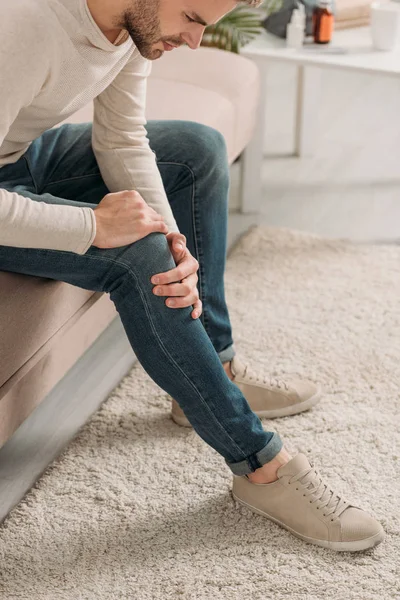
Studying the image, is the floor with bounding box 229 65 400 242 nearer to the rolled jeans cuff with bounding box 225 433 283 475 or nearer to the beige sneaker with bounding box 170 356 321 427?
the beige sneaker with bounding box 170 356 321 427

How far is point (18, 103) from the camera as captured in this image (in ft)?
4.19

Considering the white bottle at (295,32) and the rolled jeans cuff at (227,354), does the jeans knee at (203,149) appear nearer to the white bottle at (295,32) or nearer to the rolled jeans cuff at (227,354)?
the rolled jeans cuff at (227,354)

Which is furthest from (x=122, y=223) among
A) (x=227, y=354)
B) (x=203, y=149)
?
(x=227, y=354)

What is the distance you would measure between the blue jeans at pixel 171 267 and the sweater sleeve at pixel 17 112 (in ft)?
0.16

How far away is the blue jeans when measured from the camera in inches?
54.1

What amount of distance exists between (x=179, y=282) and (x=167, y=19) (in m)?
0.41

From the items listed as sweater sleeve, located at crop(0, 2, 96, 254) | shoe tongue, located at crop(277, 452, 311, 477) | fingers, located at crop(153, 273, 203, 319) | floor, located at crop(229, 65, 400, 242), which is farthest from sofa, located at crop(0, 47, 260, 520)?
shoe tongue, located at crop(277, 452, 311, 477)

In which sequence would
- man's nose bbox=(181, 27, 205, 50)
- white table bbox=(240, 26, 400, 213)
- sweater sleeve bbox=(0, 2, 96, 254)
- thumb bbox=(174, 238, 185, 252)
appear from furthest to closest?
white table bbox=(240, 26, 400, 213) < thumb bbox=(174, 238, 185, 252) < man's nose bbox=(181, 27, 205, 50) < sweater sleeve bbox=(0, 2, 96, 254)

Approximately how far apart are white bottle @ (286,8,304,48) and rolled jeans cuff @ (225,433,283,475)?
4.52 feet

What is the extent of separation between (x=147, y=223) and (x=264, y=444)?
16.4 inches

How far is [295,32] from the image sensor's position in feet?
8.04

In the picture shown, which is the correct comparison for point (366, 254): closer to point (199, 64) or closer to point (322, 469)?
point (199, 64)

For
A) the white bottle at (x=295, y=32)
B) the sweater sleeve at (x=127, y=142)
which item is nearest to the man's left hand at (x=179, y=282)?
the sweater sleeve at (x=127, y=142)

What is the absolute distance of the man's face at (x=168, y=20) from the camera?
1306 mm
